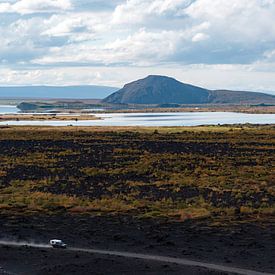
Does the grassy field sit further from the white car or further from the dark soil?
the white car

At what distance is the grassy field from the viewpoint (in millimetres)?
29719

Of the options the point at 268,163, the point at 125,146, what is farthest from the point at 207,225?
the point at 125,146

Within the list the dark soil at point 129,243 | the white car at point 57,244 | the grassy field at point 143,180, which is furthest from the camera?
the grassy field at point 143,180

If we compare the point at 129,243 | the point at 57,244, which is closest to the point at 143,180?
the point at 129,243

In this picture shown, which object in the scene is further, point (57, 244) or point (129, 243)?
point (129, 243)

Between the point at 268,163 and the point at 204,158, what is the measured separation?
23.4ft

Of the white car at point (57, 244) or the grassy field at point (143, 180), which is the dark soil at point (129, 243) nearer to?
the white car at point (57, 244)

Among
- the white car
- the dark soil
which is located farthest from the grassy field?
the white car

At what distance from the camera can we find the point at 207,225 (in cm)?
2555

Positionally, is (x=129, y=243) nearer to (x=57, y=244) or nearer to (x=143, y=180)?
(x=57, y=244)

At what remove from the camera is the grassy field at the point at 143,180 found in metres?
29.7

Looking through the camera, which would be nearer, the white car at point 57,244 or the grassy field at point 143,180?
the white car at point 57,244

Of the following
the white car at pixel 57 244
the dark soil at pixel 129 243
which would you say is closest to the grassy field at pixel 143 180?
the dark soil at pixel 129 243

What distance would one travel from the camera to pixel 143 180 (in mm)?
42406
